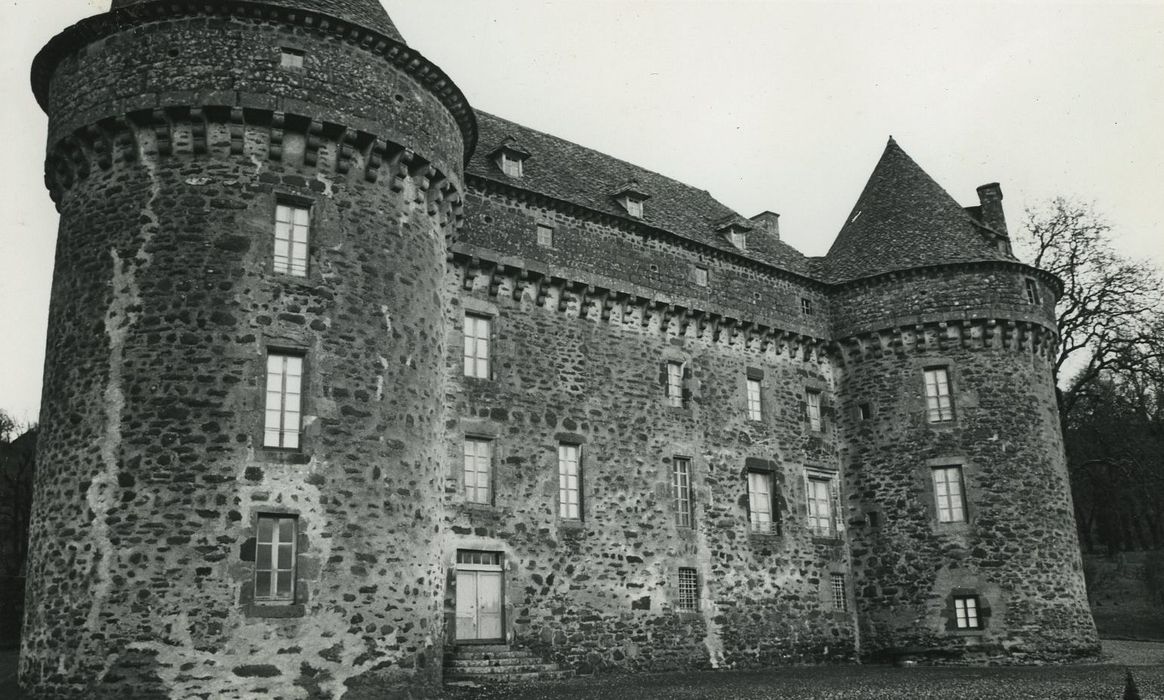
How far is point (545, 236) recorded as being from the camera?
21938 millimetres

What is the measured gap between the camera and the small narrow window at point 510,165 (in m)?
22.1

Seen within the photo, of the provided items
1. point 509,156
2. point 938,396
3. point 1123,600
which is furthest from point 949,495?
point 1123,600

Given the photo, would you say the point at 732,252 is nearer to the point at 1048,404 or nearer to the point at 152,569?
the point at 1048,404

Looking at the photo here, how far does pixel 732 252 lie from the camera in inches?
1004

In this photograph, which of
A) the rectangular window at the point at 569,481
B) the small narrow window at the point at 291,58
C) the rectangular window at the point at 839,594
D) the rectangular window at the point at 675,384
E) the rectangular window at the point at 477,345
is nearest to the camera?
the small narrow window at the point at 291,58

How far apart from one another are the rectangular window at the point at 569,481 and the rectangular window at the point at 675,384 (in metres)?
3.19

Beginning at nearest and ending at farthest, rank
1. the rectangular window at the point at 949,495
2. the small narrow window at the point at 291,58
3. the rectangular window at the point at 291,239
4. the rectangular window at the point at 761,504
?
the rectangular window at the point at 291,239 → the small narrow window at the point at 291,58 → the rectangular window at the point at 761,504 → the rectangular window at the point at 949,495

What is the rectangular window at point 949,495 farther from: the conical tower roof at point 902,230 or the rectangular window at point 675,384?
the rectangular window at point 675,384

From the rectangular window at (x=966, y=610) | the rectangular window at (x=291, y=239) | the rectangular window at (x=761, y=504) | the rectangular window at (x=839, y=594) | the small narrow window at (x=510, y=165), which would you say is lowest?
the rectangular window at (x=966, y=610)

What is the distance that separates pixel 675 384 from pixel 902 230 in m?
9.30

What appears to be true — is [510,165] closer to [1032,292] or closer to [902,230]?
[902,230]

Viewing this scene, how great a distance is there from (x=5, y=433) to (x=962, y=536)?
4593 cm

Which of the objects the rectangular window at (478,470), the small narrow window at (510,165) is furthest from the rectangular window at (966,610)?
the small narrow window at (510,165)

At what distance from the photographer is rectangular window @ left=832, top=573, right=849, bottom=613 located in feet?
83.6
